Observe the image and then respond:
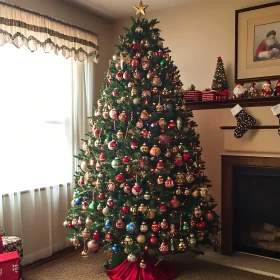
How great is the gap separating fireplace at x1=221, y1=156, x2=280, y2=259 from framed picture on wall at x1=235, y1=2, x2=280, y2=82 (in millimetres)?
841

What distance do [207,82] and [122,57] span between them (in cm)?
114

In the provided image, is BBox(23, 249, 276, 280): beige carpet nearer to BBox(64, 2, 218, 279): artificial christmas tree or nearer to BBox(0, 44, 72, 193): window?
BBox(64, 2, 218, 279): artificial christmas tree

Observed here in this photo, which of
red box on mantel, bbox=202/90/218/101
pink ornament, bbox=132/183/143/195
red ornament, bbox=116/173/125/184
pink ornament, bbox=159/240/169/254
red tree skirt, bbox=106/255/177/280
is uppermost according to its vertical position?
red box on mantel, bbox=202/90/218/101

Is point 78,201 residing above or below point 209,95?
below

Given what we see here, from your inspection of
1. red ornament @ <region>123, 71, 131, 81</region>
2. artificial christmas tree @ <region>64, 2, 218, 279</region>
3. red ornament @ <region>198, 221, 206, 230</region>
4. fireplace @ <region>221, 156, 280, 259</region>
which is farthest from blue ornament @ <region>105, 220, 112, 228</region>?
fireplace @ <region>221, 156, 280, 259</region>

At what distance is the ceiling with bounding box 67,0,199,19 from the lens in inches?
131

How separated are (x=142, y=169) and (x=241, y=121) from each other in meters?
1.14

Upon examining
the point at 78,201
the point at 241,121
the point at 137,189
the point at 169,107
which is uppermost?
the point at 169,107

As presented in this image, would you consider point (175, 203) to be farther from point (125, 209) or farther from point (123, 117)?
point (123, 117)

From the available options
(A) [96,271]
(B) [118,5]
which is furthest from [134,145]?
(B) [118,5]

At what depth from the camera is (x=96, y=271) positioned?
9.03ft

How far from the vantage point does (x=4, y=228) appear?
8.95 feet

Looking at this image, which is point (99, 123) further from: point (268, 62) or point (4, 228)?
point (268, 62)

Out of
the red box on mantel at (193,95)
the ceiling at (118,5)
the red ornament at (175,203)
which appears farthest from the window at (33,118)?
the red ornament at (175,203)
